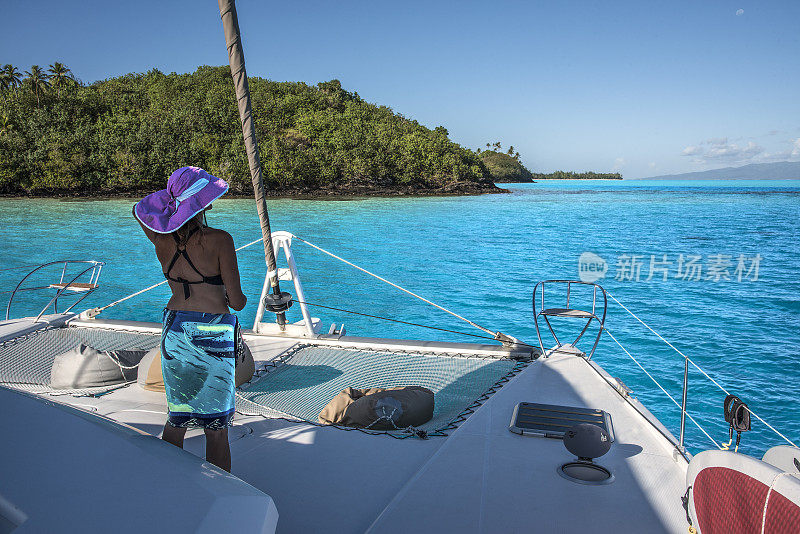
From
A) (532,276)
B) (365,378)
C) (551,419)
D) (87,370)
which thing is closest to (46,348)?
(87,370)

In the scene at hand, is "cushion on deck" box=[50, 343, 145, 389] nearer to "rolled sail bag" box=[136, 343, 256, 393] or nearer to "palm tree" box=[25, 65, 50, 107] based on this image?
"rolled sail bag" box=[136, 343, 256, 393]

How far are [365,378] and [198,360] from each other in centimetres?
216

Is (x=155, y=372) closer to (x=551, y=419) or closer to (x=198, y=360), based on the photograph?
(x=198, y=360)

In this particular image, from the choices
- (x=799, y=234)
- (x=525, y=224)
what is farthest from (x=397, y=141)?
(x=799, y=234)

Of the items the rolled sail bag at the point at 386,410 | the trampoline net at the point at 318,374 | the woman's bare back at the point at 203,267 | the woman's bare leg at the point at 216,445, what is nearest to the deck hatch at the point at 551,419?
the trampoline net at the point at 318,374

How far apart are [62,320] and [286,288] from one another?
27.9ft

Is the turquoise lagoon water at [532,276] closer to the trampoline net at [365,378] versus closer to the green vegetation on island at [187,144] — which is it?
the trampoline net at [365,378]

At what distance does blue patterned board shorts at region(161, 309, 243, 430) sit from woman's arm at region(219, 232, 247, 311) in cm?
7

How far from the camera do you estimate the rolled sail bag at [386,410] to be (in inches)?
126

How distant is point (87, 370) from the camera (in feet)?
12.7

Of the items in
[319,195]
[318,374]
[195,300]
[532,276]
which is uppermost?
[319,195]

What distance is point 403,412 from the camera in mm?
3203

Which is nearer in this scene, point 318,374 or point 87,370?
point 87,370

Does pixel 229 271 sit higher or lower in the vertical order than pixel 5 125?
lower
